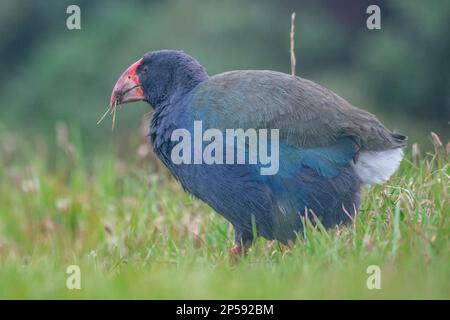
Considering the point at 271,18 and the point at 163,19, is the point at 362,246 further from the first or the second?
the point at 163,19

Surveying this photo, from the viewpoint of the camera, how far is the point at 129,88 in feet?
14.5

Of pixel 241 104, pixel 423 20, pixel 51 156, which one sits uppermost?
pixel 423 20

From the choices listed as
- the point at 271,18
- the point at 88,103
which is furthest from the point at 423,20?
the point at 88,103

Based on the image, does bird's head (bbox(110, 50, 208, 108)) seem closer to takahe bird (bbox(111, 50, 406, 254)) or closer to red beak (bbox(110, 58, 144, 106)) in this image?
red beak (bbox(110, 58, 144, 106))

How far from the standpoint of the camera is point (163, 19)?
39.0 ft

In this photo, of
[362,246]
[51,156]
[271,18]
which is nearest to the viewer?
[362,246]

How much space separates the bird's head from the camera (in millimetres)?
4230

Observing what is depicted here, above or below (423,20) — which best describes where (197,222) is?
below

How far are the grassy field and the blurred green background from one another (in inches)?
164

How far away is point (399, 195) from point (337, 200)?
10.5 inches

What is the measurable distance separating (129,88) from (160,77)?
8.3 inches

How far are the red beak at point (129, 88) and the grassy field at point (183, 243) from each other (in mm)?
707

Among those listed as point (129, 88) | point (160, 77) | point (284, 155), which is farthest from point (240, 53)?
point (284, 155)
